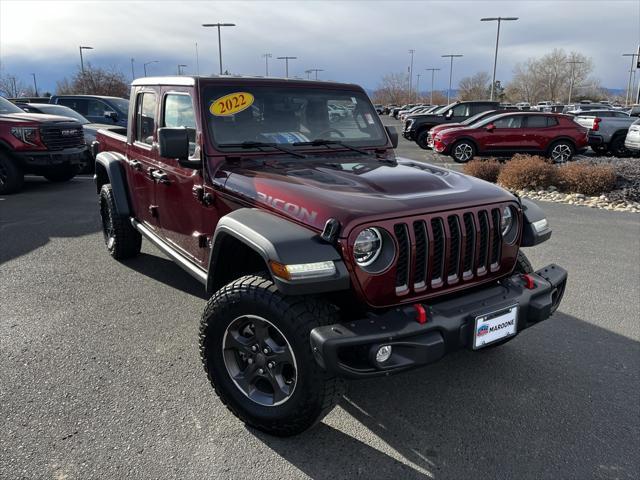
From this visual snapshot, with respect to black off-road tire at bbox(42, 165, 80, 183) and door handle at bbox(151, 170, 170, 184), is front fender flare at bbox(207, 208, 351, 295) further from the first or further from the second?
black off-road tire at bbox(42, 165, 80, 183)

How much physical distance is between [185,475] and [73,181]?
1042cm

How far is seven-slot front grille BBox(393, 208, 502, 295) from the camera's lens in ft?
8.34

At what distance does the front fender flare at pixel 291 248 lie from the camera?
7.69 feet

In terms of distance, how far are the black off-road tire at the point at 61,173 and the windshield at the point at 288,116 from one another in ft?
25.7

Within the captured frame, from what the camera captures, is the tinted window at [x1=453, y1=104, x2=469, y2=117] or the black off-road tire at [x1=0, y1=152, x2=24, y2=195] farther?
the tinted window at [x1=453, y1=104, x2=469, y2=117]

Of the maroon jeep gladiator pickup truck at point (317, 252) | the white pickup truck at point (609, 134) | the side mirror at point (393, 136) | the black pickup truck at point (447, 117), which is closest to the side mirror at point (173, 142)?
the maroon jeep gladiator pickup truck at point (317, 252)

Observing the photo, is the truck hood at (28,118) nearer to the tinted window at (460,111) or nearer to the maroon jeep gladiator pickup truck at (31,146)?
the maroon jeep gladiator pickup truck at (31,146)

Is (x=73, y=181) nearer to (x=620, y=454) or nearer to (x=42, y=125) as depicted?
(x=42, y=125)

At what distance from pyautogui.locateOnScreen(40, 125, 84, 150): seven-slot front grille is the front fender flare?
842 centimetres

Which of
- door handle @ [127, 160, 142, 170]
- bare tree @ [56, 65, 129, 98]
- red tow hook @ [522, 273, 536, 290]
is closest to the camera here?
red tow hook @ [522, 273, 536, 290]

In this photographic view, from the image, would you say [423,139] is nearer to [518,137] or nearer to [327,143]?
[518,137]

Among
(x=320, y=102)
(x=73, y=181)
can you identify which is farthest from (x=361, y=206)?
(x=73, y=181)

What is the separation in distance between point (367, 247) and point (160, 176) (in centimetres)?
218

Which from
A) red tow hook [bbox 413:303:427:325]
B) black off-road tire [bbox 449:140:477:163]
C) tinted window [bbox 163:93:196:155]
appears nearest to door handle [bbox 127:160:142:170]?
tinted window [bbox 163:93:196:155]
